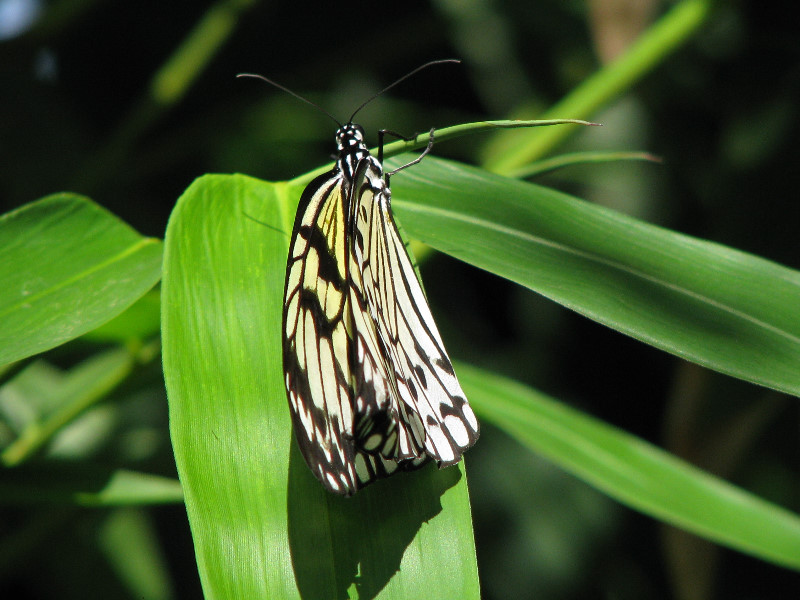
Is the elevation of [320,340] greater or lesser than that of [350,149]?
lesser

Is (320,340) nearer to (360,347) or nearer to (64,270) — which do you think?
(360,347)

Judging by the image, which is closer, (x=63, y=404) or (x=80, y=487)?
(x=80, y=487)

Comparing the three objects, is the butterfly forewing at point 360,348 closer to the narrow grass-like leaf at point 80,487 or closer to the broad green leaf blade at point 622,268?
the broad green leaf blade at point 622,268

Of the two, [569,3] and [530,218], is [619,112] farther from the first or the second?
[530,218]

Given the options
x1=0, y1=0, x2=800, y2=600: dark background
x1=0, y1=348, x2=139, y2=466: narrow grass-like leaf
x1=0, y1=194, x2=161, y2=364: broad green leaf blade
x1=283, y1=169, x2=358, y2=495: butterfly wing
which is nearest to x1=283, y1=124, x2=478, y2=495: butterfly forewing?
x1=283, y1=169, x2=358, y2=495: butterfly wing

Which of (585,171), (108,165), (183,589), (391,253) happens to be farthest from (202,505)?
(585,171)

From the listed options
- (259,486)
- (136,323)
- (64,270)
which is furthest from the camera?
(136,323)

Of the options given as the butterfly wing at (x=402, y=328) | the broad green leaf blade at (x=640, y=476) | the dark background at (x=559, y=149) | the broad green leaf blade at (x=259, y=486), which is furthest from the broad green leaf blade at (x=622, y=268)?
the dark background at (x=559, y=149)

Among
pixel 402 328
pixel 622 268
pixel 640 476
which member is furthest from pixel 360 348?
pixel 640 476
